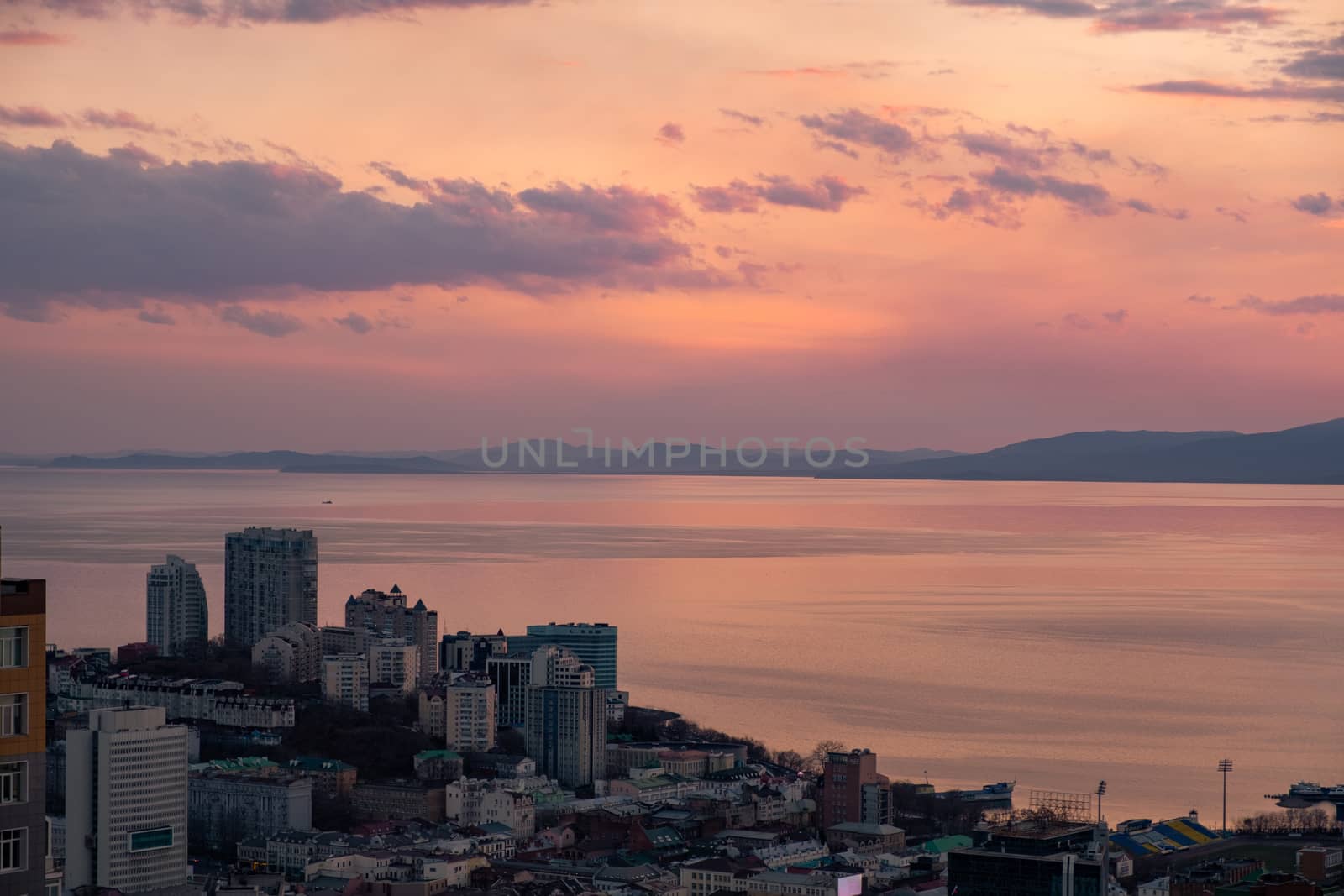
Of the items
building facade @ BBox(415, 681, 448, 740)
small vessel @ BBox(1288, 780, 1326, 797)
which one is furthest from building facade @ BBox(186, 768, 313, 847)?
small vessel @ BBox(1288, 780, 1326, 797)

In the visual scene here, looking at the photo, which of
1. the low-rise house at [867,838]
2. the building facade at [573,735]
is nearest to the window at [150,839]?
the low-rise house at [867,838]

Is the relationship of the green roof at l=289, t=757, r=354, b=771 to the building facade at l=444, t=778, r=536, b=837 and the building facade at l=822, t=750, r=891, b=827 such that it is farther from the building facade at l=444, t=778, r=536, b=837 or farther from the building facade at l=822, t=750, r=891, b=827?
the building facade at l=822, t=750, r=891, b=827

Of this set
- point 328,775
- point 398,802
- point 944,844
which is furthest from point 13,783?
point 328,775

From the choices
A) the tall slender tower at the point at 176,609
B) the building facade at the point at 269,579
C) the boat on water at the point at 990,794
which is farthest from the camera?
the building facade at the point at 269,579

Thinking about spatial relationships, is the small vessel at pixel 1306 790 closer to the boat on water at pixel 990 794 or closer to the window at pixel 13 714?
the boat on water at pixel 990 794

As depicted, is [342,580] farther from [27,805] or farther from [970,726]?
[27,805]
